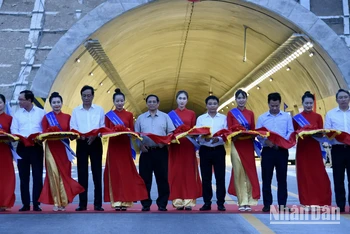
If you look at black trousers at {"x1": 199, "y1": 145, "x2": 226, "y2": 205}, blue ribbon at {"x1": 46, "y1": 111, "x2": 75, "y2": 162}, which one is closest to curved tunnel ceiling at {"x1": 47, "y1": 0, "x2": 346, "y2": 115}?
blue ribbon at {"x1": 46, "y1": 111, "x2": 75, "y2": 162}

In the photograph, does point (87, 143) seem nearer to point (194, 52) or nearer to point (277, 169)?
point (277, 169)

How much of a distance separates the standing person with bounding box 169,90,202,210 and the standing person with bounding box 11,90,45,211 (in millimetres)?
2013

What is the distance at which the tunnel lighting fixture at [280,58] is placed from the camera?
22141mm

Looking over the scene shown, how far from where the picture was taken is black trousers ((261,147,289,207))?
11.9 m

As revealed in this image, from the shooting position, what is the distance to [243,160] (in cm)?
1221

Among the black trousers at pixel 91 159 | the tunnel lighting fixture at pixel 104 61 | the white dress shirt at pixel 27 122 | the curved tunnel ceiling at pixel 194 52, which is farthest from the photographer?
the curved tunnel ceiling at pixel 194 52

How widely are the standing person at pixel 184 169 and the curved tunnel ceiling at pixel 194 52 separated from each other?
850cm

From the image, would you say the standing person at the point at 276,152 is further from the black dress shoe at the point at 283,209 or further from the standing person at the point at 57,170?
the standing person at the point at 57,170

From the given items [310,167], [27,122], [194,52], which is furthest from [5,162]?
[194,52]

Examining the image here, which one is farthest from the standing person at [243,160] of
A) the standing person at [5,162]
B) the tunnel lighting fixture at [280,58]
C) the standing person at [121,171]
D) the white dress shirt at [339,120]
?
the tunnel lighting fixture at [280,58]

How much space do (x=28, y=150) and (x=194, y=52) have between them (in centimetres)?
2051

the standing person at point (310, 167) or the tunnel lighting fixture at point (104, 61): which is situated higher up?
the tunnel lighting fixture at point (104, 61)

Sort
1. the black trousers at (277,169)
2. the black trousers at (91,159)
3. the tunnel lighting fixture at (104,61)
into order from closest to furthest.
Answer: the black trousers at (277,169) → the black trousers at (91,159) → the tunnel lighting fixture at (104,61)

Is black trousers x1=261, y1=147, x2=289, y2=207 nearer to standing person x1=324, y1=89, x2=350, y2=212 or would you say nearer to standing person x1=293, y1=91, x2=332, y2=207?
standing person x1=293, y1=91, x2=332, y2=207
